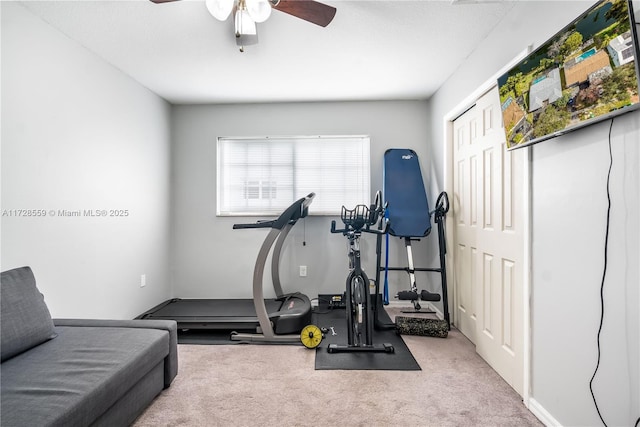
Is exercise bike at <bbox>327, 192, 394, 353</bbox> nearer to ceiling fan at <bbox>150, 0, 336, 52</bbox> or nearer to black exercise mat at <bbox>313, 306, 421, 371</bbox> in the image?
black exercise mat at <bbox>313, 306, 421, 371</bbox>

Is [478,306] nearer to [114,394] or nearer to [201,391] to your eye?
[201,391]

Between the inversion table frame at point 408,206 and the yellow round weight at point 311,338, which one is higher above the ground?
the inversion table frame at point 408,206

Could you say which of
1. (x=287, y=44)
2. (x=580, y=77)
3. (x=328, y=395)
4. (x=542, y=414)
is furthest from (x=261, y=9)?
(x=542, y=414)

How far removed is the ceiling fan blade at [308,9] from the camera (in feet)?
5.13

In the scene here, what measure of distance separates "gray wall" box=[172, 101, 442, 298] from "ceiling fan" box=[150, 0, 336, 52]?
1941mm

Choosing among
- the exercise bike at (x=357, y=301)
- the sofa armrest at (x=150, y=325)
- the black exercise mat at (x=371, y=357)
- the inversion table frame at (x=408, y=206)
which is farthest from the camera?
the inversion table frame at (x=408, y=206)

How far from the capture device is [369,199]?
3.70 metres

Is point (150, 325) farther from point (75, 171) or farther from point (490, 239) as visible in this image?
point (490, 239)

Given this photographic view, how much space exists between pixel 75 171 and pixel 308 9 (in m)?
2.05

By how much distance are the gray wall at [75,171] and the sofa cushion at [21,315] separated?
339 mm

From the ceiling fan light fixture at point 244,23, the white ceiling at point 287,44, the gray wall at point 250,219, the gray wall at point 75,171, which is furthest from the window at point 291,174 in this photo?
the ceiling fan light fixture at point 244,23

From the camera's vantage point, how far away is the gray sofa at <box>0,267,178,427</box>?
114 centimetres

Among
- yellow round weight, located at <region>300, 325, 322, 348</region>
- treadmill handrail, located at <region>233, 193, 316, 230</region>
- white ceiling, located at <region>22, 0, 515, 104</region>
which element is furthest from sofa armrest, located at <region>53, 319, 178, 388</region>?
white ceiling, located at <region>22, 0, 515, 104</region>

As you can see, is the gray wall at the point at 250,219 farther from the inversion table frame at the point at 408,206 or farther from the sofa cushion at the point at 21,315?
the sofa cushion at the point at 21,315
